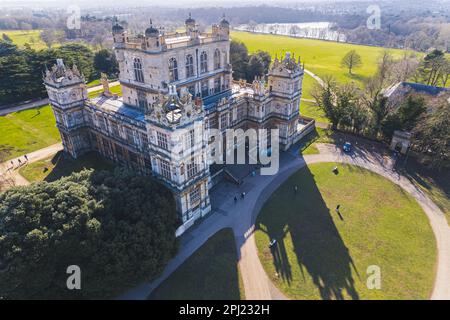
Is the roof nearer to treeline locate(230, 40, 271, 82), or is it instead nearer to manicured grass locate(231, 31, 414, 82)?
treeline locate(230, 40, 271, 82)

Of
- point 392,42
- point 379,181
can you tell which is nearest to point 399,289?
point 379,181

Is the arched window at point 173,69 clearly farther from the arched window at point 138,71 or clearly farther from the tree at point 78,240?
the tree at point 78,240

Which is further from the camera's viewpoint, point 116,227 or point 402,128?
point 402,128

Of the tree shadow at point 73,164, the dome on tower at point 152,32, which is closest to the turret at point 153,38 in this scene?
the dome on tower at point 152,32

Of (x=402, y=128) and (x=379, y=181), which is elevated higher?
(x=402, y=128)

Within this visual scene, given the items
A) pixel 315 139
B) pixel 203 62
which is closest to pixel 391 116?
pixel 315 139
